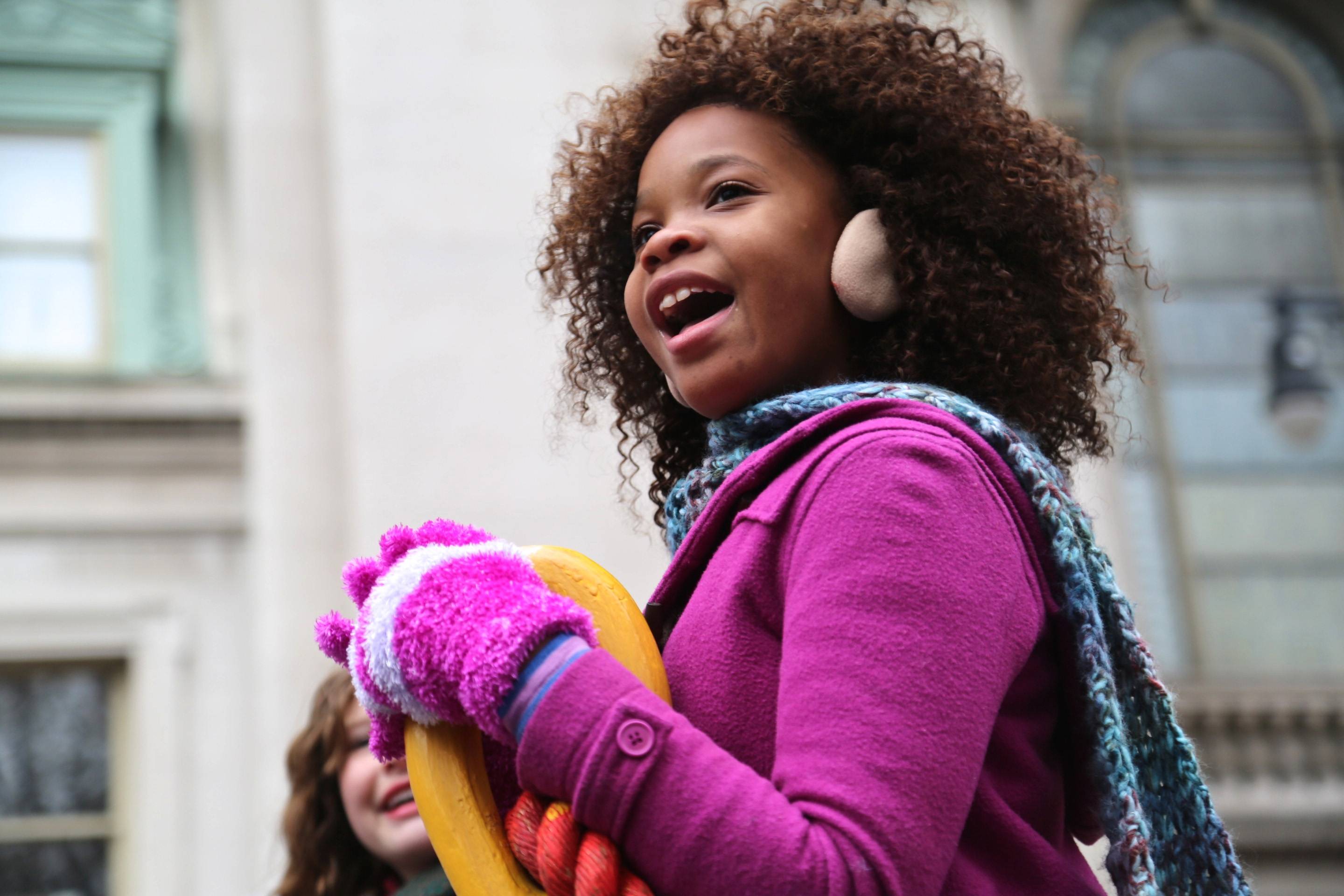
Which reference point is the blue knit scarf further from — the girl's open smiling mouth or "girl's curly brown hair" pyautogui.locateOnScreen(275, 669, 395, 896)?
"girl's curly brown hair" pyautogui.locateOnScreen(275, 669, 395, 896)

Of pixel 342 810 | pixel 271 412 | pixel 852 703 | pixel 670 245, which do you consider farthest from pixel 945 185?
pixel 271 412

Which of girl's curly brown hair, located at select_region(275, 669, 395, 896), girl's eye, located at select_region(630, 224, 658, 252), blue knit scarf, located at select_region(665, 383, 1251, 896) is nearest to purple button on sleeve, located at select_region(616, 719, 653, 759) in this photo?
blue knit scarf, located at select_region(665, 383, 1251, 896)

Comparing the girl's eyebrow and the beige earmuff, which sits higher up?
the girl's eyebrow

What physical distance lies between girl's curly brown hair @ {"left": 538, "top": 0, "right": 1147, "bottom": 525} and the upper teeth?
0.19 m

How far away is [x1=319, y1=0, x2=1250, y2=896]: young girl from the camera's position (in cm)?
130

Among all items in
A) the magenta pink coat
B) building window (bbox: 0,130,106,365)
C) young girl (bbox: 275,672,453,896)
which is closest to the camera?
the magenta pink coat

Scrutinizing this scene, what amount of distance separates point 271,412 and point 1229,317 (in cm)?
518

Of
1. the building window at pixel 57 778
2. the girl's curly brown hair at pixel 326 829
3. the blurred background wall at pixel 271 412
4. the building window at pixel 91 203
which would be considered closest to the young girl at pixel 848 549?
the girl's curly brown hair at pixel 326 829

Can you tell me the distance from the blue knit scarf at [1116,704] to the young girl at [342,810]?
1806 millimetres

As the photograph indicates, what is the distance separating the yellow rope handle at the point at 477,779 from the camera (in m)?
1.46

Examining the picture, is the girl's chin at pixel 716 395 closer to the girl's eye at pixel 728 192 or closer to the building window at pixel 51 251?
the girl's eye at pixel 728 192

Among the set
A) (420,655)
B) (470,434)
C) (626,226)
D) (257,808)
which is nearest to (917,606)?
(420,655)

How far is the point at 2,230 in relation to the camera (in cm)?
716

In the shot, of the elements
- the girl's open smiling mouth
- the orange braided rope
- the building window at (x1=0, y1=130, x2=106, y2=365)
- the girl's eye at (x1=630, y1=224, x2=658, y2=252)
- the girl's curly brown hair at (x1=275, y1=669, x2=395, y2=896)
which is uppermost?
the building window at (x1=0, y1=130, x2=106, y2=365)
